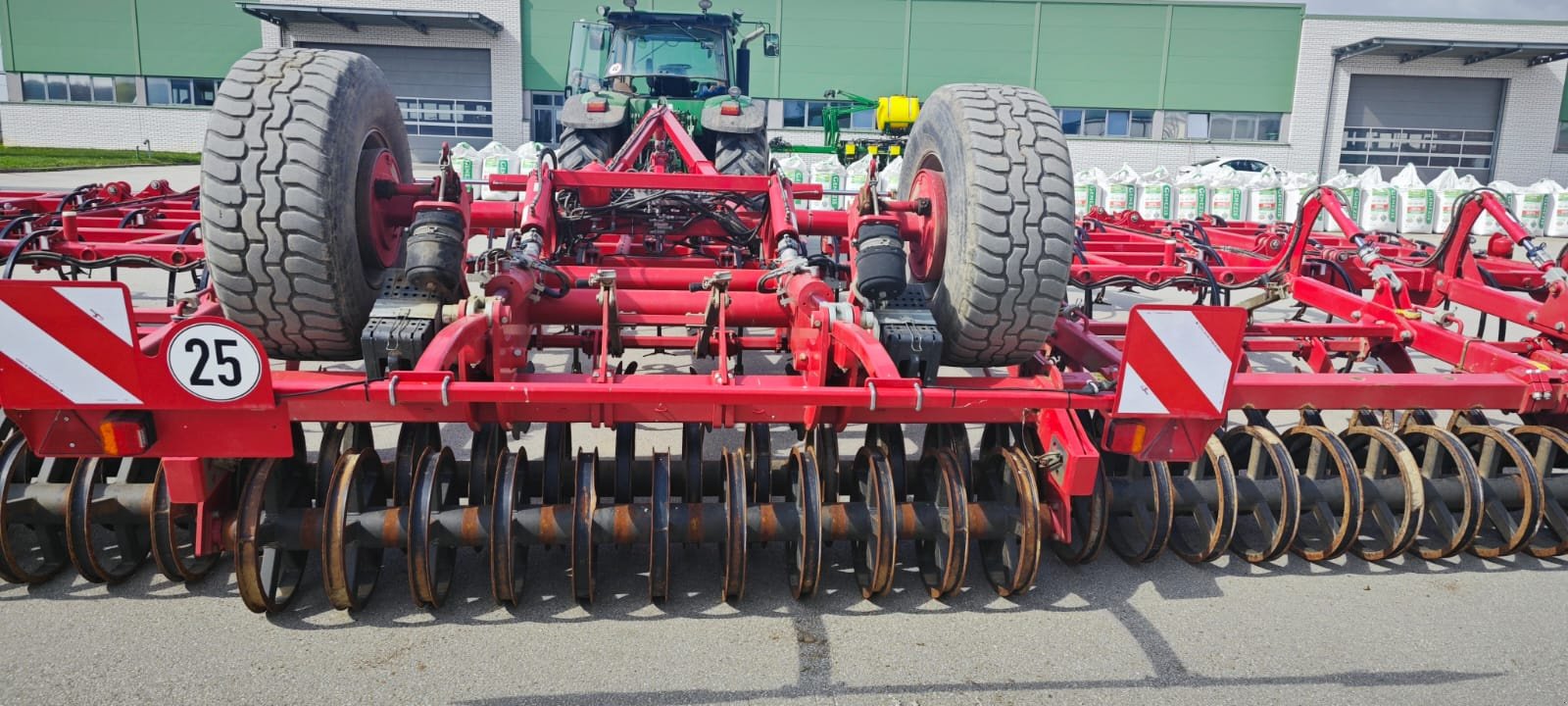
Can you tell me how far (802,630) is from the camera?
9.75 feet

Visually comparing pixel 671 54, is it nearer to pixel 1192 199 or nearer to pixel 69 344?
pixel 69 344

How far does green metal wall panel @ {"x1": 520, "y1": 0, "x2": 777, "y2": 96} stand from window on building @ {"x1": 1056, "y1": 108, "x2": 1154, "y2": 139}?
9.22m

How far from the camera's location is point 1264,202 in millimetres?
17234

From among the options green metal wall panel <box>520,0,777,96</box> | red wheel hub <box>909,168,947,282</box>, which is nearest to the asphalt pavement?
red wheel hub <box>909,168,947,282</box>

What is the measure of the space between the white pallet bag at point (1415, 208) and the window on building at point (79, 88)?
3450 cm

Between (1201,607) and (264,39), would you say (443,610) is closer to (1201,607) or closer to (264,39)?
(1201,607)

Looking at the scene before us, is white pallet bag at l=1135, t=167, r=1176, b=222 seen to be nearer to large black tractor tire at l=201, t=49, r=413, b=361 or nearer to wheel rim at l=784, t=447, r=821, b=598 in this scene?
wheel rim at l=784, t=447, r=821, b=598

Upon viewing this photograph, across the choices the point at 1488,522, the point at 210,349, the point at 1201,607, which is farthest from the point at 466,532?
the point at 1488,522

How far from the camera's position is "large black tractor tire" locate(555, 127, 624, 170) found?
6707mm

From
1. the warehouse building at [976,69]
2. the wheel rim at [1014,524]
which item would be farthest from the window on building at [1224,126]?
the wheel rim at [1014,524]

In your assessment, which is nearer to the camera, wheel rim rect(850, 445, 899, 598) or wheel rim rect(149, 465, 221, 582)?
wheel rim rect(149, 465, 221, 582)

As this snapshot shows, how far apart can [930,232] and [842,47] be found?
2633cm

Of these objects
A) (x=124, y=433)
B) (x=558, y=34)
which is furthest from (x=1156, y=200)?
(x=558, y=34)

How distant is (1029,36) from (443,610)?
29044mm
